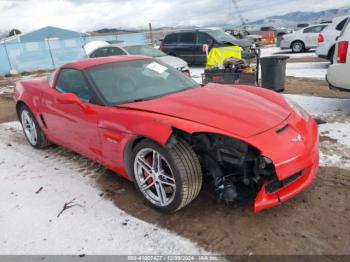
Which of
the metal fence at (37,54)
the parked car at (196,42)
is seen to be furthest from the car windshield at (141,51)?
the metal fence at (37,54)

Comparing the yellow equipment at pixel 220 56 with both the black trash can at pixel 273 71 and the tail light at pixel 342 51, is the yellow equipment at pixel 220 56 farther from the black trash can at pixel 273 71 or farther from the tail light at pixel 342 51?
the tail light at pixel 342 51

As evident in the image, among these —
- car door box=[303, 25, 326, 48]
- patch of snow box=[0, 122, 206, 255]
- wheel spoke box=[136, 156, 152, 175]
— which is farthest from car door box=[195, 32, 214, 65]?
wheel spoke box=[136, 156, 152, 175]

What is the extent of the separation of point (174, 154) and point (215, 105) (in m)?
0.66

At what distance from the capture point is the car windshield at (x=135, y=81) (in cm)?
331

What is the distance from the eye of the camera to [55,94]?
3943 millimetres

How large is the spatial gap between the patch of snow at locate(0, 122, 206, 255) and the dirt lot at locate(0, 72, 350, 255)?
0.13 m

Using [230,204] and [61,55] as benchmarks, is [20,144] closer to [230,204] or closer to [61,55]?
[230,204]

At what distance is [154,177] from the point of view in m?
2.83

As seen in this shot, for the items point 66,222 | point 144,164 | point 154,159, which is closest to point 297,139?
point 154,159

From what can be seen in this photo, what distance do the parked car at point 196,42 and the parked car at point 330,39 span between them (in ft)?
9.59

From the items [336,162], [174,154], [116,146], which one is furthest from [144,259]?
[336,162]

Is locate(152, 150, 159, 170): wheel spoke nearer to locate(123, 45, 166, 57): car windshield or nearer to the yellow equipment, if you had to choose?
the yellow equipment

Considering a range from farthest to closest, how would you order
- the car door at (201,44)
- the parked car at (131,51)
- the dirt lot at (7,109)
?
the car door at (201,44) < the parked car at (131,51) < the dirt lot at (7,109)

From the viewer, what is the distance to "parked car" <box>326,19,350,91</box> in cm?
498
